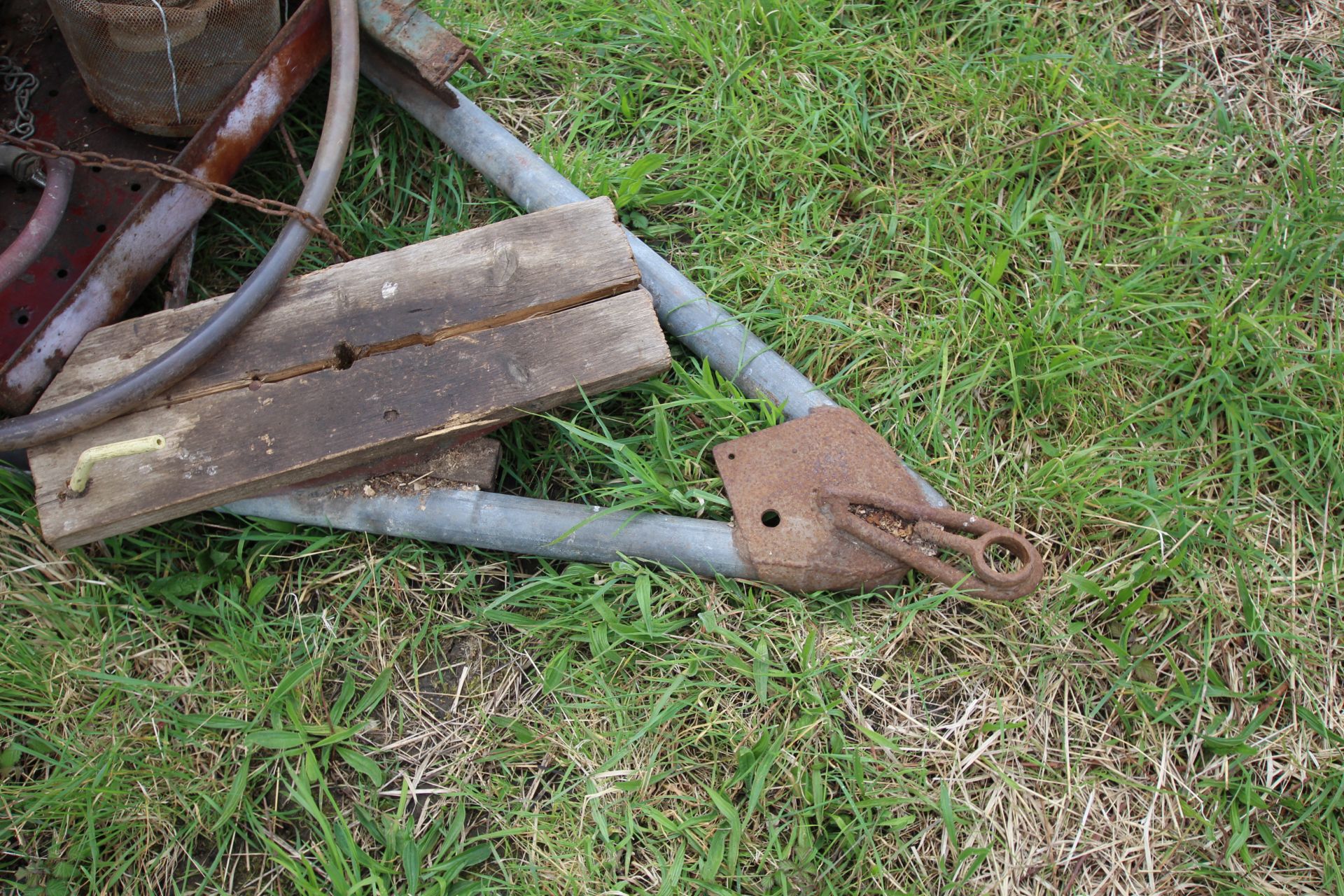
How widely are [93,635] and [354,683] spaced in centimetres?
66

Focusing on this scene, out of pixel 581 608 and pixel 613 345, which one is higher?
pixel 613 345

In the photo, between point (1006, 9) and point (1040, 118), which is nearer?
point (1040, 118)

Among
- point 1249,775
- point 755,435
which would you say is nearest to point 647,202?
point 755,435

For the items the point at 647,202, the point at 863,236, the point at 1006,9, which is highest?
the point at 1006,9

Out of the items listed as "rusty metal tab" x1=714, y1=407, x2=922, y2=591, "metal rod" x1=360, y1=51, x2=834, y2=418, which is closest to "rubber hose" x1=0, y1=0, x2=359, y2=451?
"metal rod" x1=360, y1=51, x2=834, y2=418

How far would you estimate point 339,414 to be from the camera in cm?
210

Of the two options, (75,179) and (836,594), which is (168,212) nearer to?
(75,179)

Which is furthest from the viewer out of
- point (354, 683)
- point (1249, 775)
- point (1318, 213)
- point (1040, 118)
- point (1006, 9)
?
point (1006, 9)

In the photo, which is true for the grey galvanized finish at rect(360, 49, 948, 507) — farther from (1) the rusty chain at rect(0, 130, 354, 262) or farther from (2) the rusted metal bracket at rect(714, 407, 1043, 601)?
(1) the rusty chain at rect(0, 130, 354, 262)

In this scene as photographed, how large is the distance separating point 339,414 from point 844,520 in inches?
47.8

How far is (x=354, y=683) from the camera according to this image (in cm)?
214

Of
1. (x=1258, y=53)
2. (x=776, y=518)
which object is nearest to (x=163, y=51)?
(x=776, y=518)

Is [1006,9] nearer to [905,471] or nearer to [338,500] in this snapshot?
[905,471]

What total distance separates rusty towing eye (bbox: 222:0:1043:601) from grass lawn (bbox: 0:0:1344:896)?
0.26 ft
